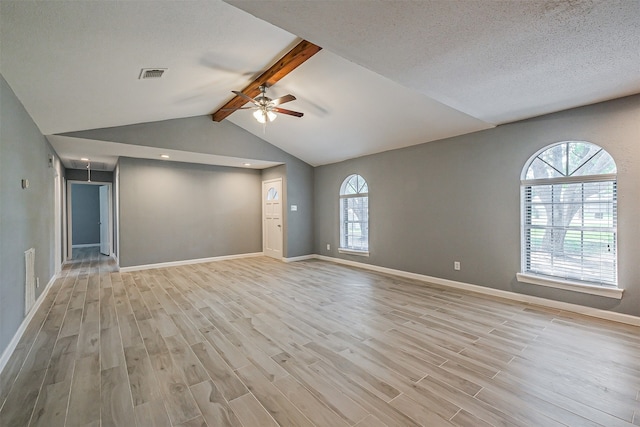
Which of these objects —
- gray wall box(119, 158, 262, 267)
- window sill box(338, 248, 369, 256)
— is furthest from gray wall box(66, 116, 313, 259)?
window sill box(338, 248, 369, 256)

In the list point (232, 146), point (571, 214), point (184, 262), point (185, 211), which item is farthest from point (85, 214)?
point (571, 214)

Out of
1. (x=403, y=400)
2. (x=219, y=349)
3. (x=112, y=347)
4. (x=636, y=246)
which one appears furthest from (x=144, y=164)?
(x=636, y=246)

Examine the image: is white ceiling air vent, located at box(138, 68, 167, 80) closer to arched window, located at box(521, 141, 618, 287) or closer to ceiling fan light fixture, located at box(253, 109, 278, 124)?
ceiling fan light fixture, located at box(253, 109, 278, 124)

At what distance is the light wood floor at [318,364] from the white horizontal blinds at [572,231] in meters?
0.60

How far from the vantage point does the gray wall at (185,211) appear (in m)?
5.89

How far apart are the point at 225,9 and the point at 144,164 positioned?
16.1 ft

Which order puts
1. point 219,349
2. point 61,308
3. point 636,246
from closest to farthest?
point 219,349 → point 636,246 → point 61,308

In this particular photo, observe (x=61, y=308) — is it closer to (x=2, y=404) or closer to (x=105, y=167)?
(x=2, y=404)

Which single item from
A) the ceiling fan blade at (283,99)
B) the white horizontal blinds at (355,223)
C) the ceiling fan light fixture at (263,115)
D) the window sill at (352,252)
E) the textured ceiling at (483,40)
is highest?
the ceiling fan blade at (283,99)

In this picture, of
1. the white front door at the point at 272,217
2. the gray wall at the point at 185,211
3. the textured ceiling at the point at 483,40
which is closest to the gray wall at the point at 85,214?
the gray wall at the point at 185,211

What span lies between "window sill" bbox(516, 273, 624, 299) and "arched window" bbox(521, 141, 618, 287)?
8 cm

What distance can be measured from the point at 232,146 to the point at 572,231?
5.91 m

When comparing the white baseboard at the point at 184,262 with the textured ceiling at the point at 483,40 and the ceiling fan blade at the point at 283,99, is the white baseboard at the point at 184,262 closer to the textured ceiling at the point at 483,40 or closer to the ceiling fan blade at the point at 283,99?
the ceiling fan blade at the point at 283,99

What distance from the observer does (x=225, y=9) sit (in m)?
2.26
